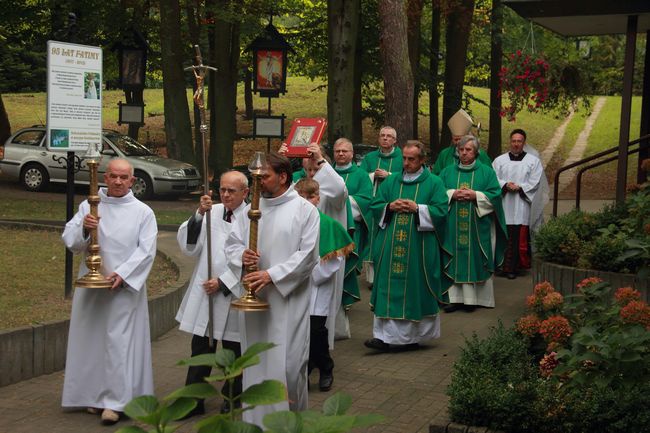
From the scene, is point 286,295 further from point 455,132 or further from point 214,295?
point 455,132

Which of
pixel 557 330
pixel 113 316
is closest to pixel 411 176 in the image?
pixel 557 330

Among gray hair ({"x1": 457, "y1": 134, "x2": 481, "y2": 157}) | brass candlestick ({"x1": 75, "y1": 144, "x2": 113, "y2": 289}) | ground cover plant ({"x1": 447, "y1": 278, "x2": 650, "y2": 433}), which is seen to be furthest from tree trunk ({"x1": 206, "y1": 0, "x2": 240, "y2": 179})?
ground cover plant ({"x1": 447, "y1": 278, "x2": 650, "y2": 433})

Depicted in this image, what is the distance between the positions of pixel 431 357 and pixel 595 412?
3890 mm

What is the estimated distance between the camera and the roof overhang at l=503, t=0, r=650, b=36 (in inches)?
445

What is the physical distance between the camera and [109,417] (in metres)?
7.16

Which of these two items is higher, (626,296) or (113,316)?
(626,296)

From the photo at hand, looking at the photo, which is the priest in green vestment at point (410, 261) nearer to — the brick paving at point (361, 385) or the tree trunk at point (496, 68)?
the brick paving at point (361, 385)

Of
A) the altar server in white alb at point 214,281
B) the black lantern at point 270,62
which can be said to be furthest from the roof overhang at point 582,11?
the black lantern at point 270,62

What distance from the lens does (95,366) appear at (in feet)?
24.3

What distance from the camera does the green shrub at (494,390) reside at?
228 inches

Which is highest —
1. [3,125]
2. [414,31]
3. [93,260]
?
[414,31]

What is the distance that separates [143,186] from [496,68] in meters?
11.4

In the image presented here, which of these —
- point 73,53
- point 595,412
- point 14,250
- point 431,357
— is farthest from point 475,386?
point 14,250

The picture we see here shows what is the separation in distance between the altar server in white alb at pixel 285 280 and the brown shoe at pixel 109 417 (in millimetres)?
1418
